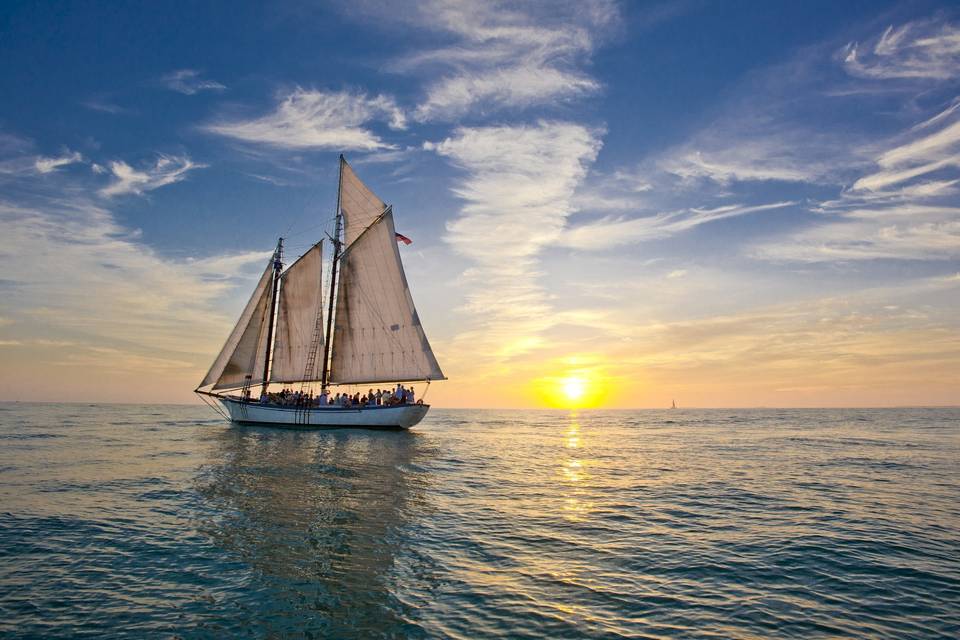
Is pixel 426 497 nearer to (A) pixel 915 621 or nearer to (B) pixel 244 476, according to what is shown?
(B) pixel 244 476

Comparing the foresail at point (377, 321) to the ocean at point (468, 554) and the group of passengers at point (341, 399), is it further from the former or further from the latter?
the ocean at point (468, 554)

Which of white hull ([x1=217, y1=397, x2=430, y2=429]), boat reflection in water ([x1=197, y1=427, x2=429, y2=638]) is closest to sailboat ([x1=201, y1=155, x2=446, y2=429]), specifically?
white hull ([x1=217, y1=397, x2=430, y2=429])

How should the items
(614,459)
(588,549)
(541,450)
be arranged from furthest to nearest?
(541,450), (614,459), (588,549)

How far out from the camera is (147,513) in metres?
15.9

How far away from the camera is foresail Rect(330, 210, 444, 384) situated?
54.0 meters

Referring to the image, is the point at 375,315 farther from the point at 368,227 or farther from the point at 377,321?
the point at 368,227

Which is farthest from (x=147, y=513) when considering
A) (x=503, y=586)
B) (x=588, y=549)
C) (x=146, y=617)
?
(x=588, y=549)

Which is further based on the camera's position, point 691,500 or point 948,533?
point 691,500

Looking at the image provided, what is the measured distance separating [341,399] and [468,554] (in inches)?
1830

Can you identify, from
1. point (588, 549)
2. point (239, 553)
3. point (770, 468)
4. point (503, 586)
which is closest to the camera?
point (503, 586)

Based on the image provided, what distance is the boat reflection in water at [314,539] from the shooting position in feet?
28.4

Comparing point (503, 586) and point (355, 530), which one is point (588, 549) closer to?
point (503, 586)

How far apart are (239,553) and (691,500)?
15.9 m

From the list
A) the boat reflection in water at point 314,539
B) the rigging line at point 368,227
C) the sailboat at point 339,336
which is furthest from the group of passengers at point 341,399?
the boat reflection in water at point 314,539
